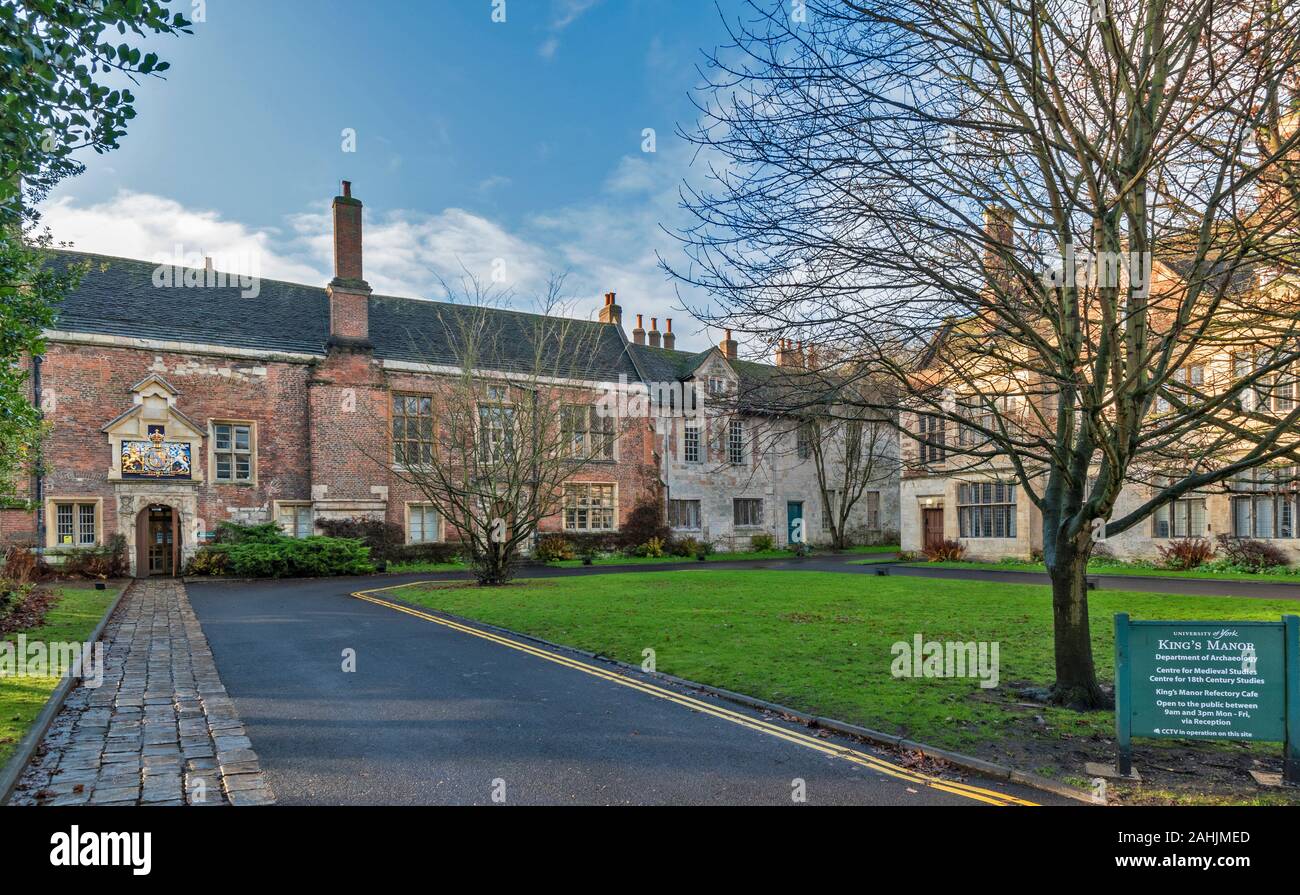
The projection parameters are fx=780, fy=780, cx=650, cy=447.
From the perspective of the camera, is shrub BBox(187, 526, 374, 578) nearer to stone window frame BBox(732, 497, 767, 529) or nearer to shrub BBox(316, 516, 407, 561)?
shrub BBox(316, 516, 407, 561)

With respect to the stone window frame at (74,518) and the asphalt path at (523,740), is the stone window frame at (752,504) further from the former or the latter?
the asphalt path at (523,740)

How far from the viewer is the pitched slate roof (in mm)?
28172

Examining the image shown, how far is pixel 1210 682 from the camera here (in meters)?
6.45

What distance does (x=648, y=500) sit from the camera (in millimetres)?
39000

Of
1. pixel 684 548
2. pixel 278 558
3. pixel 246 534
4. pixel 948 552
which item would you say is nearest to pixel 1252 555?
pixel 948 552

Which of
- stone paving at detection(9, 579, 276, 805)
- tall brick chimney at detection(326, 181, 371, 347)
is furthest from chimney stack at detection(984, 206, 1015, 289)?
tall brick chimney at detection(326, 181, 371, 347)

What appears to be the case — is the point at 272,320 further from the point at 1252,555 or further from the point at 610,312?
the point at 1252,555

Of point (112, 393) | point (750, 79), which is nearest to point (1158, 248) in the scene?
point (750, 79)

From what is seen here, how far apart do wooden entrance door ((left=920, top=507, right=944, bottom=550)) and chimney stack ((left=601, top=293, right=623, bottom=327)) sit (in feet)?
63.4

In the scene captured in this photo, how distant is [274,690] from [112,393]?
22890 mm

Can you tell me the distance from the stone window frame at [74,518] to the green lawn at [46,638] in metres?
4.17

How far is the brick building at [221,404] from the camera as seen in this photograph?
86.4 ft

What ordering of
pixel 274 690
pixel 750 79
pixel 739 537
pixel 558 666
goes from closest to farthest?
1. pixel 750 79
2. pixel 274 690
3. pixel 558 666
4. pixel 739 537
